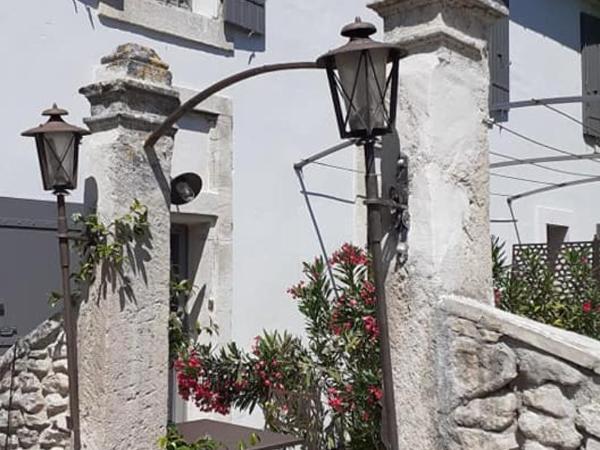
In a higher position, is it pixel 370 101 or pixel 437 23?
pixel 437 23

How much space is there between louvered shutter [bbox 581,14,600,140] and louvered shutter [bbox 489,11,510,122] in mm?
1766

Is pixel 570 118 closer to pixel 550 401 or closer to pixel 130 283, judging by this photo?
pixel 130 283

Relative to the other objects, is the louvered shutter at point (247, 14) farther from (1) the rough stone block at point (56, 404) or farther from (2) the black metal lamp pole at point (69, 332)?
(1) the rough stone block at point (56, 404)

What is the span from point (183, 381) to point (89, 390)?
2.76 feet

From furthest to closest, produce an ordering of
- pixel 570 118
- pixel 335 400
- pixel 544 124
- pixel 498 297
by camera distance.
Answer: pixel 570 118 < pixel 544 124 < pixel 498 297 < pixel 335 400

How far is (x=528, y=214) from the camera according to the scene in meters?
10.1

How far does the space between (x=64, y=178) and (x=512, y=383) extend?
7.21 ft

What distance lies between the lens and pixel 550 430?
9.63ft

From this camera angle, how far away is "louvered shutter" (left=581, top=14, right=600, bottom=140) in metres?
11.0

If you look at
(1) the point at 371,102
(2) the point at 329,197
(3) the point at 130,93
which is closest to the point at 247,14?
(2) the point at 329,197

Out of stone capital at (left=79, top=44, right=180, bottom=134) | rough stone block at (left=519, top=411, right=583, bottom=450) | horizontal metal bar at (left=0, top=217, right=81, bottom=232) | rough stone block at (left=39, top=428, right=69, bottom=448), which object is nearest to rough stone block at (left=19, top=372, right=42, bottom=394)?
rough stone block at (left=39, top=428, right=69, bottom=448)

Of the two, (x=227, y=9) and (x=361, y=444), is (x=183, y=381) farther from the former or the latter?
(x=227, y=9)

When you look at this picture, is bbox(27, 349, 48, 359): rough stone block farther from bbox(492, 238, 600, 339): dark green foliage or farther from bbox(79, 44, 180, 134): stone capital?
bbox(492, 238, 600, 339): dark green foliage

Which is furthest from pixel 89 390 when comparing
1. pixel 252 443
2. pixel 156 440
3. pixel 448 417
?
pixel 448 417
